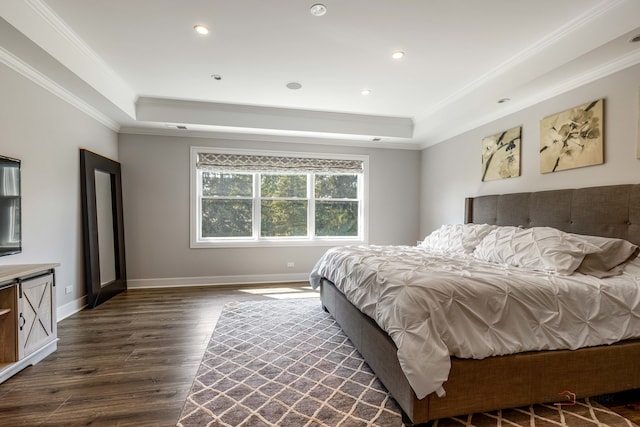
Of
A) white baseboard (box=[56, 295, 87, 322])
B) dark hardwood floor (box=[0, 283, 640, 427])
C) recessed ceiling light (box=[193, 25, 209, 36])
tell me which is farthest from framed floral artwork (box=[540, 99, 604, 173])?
white baseboard (box=[56, 295, 87, 322])

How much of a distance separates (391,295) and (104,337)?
2.76m

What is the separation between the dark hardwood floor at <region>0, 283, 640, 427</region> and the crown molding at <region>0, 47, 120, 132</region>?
2.46 meters

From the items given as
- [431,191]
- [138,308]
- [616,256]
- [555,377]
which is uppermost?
[431,191]

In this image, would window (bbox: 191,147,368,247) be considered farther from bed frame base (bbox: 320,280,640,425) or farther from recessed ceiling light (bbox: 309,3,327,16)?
bed frame base (bbox: 320,280,640,425)

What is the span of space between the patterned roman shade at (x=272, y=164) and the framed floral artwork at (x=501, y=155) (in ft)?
6.80

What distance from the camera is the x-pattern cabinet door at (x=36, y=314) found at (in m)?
2.17

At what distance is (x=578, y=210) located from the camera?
106 inches

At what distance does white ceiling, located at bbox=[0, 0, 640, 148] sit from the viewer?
7.29ft

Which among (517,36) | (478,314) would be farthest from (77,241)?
(517,36)

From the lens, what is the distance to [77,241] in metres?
3.58

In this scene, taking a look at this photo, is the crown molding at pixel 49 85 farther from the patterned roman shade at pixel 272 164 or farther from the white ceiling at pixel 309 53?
the patterned roman shade at pixel 272 164

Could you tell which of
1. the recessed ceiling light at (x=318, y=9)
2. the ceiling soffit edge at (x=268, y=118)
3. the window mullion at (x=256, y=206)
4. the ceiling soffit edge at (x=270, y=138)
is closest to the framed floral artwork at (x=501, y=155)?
the ceiling soffit edge at (x=268, y=118)

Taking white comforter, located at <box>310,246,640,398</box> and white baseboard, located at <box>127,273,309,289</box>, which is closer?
white comforter, located at <box>310,246,640,398</box>

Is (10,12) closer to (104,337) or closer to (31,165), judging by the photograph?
(31,165)
